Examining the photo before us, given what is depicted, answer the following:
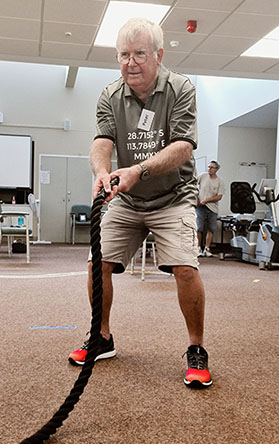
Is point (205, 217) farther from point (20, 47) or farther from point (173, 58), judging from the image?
point (20, 47)

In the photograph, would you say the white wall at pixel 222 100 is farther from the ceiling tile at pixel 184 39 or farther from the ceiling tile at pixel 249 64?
the ceiling tile at pixel 184 39

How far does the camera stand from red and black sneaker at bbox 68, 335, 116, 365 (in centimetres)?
187

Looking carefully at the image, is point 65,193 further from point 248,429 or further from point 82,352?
point 248,429

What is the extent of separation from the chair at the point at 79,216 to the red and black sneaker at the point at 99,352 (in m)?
8.07

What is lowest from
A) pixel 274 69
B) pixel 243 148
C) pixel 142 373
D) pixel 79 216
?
pixel 142 373

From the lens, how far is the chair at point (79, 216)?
394 inches

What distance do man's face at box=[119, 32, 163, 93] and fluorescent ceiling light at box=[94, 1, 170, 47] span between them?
11.7 feet

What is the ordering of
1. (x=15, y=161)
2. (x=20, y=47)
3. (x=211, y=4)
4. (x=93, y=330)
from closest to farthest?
(x=93, y=330) < (x=211, y=4) < (x=20, y=47) < (x=15, y=161)

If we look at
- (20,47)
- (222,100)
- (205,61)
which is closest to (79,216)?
(222,100)

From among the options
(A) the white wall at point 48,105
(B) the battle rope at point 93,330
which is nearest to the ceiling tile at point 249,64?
(A) the white wall at point 48,105

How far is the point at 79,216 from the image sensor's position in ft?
32.9

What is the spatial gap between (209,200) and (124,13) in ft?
10.4

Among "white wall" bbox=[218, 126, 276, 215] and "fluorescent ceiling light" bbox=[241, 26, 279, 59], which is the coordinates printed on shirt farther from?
"white wall" bbox=[218, 126, 276, 215]

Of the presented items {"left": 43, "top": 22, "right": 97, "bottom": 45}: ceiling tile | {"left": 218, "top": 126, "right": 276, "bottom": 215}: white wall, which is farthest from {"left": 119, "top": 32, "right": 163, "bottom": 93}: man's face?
{"left": 218, "top": 126, "right": 276, "bottom": 215}: white wall
